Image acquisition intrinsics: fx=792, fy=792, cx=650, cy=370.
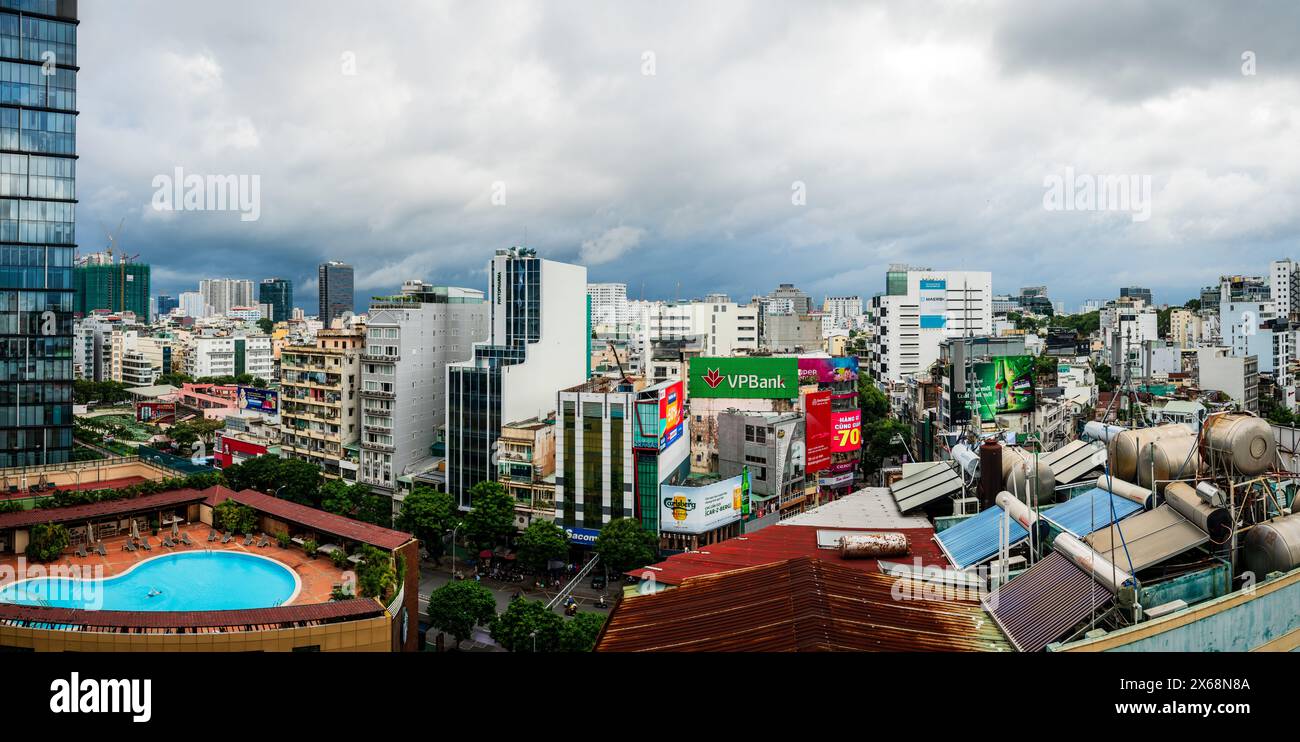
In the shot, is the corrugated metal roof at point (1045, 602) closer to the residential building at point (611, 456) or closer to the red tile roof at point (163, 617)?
the red tile roof at point (163, 617)

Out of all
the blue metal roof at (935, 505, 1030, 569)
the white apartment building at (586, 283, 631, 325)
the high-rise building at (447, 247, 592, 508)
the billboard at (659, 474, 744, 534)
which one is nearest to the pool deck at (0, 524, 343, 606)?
the high-rise building at (447, 247, 592, 508)

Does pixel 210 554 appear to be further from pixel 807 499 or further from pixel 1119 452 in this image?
pixel 807 499

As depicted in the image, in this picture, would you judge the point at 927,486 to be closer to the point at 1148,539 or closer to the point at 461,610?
the point at 1148,539

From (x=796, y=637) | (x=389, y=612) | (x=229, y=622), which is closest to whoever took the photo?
(x=796, y=637)

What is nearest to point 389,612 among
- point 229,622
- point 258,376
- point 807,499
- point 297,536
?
point 229,622

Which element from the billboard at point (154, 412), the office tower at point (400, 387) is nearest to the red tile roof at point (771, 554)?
the office tower at point (400, 387)

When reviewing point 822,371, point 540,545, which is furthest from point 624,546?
point 822,371
